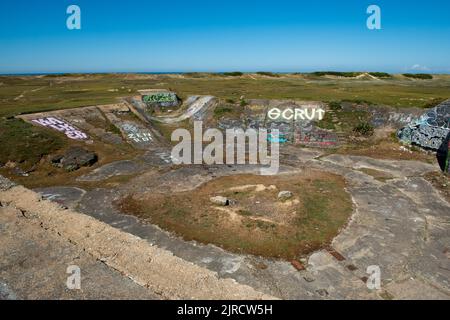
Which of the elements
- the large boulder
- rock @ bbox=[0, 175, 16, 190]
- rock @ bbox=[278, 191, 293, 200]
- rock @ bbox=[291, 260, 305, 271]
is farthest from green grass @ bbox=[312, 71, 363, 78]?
rock @ bbox=[0, 175, 16, 190]

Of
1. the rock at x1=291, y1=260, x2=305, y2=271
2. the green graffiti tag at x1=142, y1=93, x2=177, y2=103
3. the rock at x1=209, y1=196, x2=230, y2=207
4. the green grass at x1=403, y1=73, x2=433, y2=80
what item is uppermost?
the green grass at x1=403, y1=73, x2=433, y2=80

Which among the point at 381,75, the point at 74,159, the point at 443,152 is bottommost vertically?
the point at 74,159

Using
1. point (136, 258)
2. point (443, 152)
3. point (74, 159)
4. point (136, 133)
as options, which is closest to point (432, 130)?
point (443, 152)

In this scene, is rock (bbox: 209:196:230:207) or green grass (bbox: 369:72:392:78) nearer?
rock (bbox: 209:196:230:207)

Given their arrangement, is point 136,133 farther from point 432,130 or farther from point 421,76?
point 421,76

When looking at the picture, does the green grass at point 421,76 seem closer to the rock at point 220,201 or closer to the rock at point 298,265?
the rock at point 220,201

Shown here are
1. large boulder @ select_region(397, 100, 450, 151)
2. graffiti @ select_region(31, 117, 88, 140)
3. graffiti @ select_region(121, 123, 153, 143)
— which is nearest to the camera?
large boulder @ select_region(397, 100, 450, 151)

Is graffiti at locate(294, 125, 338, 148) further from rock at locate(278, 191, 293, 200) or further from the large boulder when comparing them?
rock at locate(278, 191, 293, 200)
